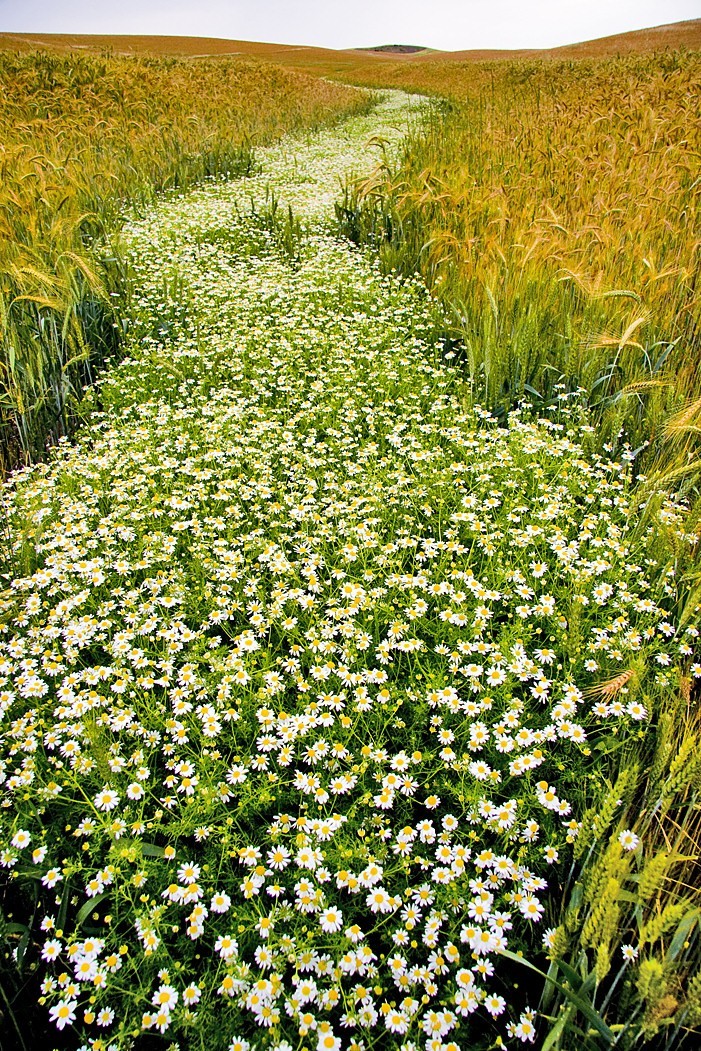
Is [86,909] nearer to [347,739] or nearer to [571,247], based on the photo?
[347,739]

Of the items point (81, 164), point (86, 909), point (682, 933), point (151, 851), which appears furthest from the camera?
point (81, 164)

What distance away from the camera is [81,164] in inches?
331

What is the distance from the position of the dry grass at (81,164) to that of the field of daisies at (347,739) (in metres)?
0.95

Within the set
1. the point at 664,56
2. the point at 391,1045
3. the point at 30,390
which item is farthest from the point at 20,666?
the point at 664,56

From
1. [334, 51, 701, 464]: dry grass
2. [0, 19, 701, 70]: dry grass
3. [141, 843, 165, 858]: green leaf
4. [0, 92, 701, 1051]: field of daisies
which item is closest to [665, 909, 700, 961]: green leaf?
[0, 92, 701, 1051]: field of daisies

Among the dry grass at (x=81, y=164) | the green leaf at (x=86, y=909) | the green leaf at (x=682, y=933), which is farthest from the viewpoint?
the dry grass at (x=81, y=164)

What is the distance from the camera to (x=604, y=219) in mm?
5277

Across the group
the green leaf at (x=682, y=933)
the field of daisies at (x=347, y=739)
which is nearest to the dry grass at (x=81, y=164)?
the field of daisies at (x=347, y=739)

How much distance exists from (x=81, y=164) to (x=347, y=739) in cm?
907

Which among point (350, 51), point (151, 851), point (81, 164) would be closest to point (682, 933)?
point (151, 851)

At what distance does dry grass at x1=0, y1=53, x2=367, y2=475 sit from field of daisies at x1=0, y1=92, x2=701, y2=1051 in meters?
0.95

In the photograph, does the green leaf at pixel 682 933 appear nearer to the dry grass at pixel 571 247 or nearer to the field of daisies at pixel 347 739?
the field of daisies at pixel 347 739

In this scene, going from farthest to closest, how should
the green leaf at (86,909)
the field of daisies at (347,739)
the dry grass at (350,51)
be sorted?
the dry grass at (350,51), the green leaf at (86,909), the field of daisies at (347,739)

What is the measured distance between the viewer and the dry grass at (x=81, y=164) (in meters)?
4.70
